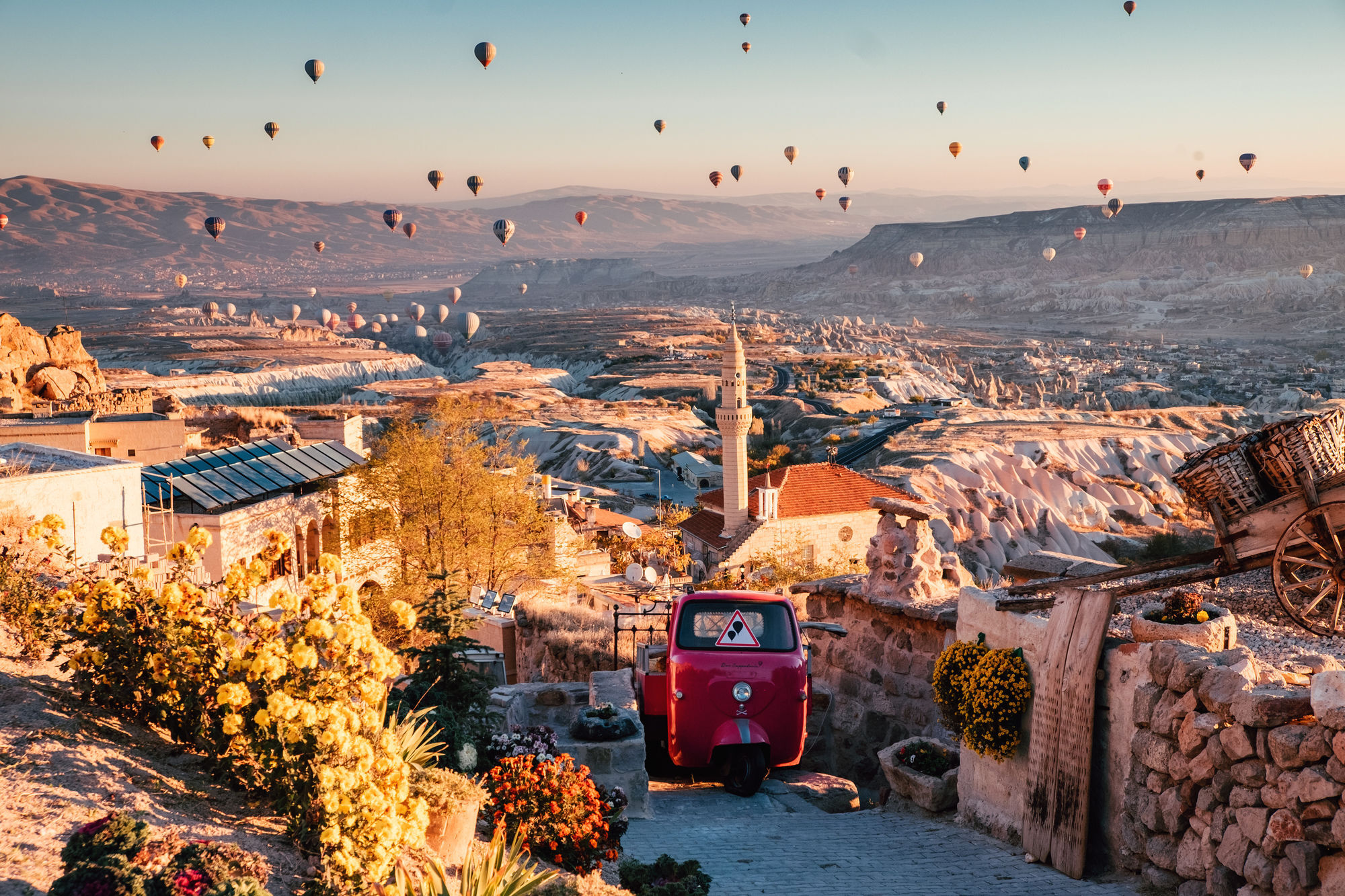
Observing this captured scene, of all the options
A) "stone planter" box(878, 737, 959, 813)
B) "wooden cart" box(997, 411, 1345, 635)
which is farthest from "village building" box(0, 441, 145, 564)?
"wooden cart" box(997, 411, 1345, 635)

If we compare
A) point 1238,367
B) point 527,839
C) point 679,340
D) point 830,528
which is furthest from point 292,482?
point 679,340

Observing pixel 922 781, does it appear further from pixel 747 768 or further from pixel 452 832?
pixel 452 832

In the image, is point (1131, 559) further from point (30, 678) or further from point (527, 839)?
point (30, 678)

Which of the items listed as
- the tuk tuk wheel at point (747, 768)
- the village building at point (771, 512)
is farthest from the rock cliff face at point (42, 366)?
the tuk tuk wheel at point (747, 768)

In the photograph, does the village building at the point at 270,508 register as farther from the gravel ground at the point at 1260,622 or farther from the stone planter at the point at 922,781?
the gravel ground at the point at 1260,622

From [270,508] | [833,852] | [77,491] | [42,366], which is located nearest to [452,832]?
[833,852]
